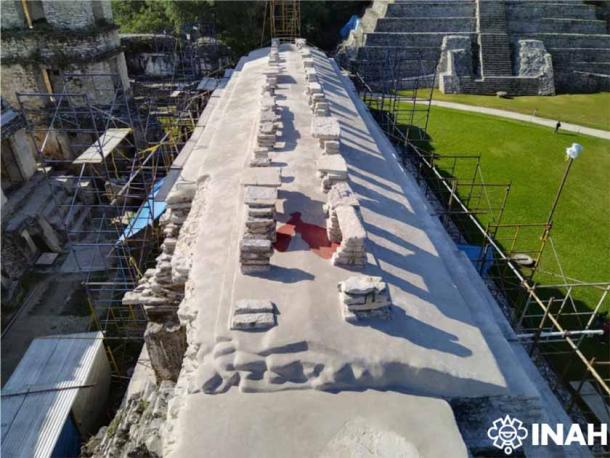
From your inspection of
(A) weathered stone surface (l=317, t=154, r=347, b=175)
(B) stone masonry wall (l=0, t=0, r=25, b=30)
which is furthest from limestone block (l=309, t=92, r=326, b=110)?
(B) stone masonry wall (l=0, t=0, r=25, b=30)

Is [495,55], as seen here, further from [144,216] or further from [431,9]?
[144,216]

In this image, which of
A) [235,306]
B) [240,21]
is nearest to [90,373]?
[235,306]

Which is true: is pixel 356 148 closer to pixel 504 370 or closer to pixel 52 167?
pixel 504 370

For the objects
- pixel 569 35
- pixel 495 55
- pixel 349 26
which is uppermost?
pixel 349 26

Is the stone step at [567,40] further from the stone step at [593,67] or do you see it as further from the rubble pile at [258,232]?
the rubble pile at [258,232]

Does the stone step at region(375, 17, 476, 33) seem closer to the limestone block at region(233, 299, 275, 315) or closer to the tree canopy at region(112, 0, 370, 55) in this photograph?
the tree canopy at region(112, 0, 370, 55)

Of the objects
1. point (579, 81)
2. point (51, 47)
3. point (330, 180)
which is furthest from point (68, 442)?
point (579, 81)

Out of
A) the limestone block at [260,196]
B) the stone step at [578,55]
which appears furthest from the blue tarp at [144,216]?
the stone step at [578,55]
